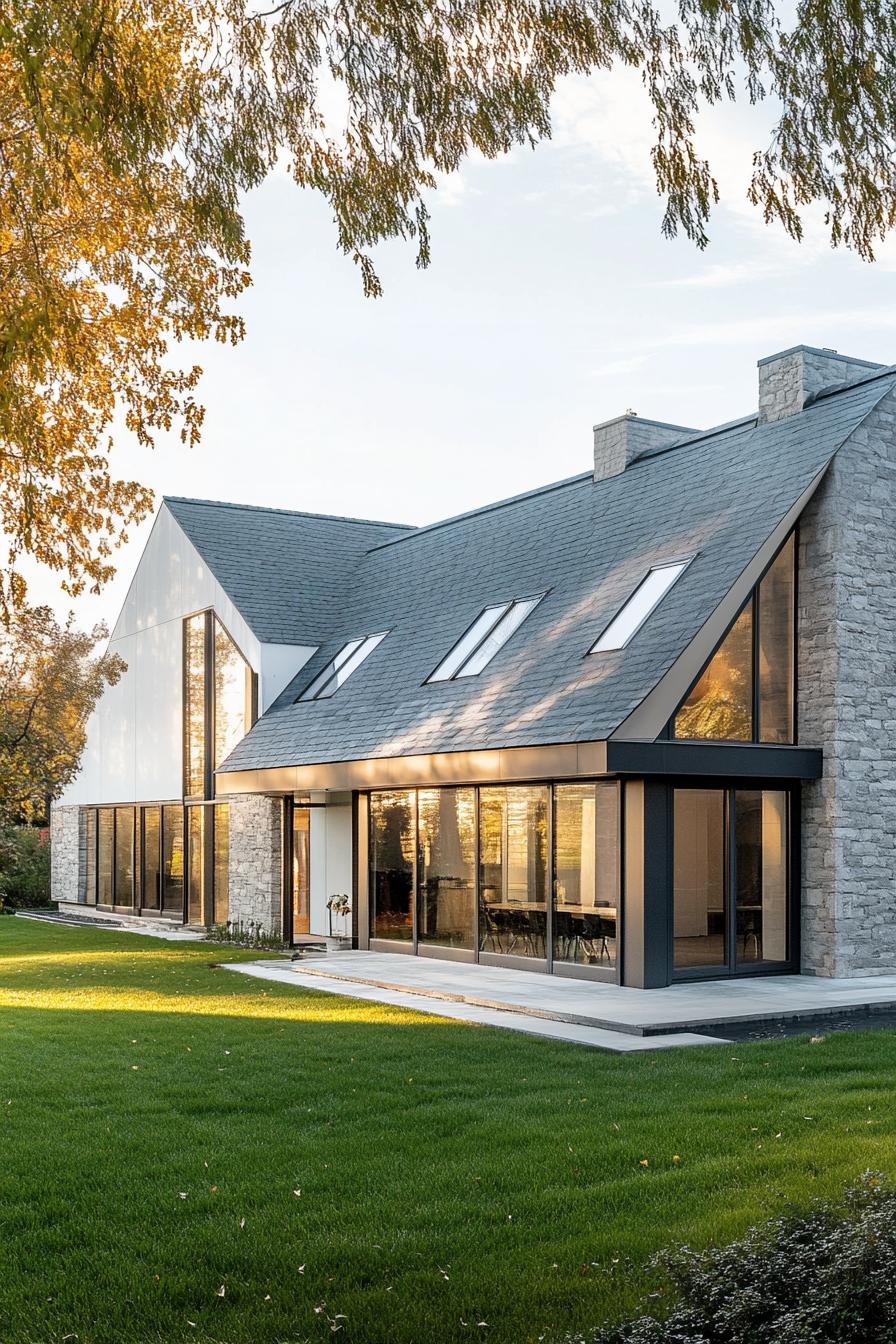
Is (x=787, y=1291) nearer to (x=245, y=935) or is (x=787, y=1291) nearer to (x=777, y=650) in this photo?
(x=777, y=650)

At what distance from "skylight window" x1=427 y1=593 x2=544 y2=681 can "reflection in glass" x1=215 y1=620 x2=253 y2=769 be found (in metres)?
5.32

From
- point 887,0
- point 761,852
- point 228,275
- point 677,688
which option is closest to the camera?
point 887,0

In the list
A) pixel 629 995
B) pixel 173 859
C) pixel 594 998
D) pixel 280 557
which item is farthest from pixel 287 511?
pixel 594 998

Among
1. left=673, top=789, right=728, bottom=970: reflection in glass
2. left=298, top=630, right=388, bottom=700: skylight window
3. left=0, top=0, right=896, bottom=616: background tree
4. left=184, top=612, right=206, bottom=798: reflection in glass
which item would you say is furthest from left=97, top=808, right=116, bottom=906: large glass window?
left=0, top=0, right=896, bottom=616: background tree

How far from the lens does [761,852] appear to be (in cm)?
1532

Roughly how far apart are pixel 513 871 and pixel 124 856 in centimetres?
1411

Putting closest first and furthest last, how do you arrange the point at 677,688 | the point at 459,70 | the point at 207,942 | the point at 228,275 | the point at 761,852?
the point at 459,70 → the point at 228,275 → the point at 677,688 → the point at 761,852 → the point at 207,942

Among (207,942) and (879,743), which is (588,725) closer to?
(879,743)

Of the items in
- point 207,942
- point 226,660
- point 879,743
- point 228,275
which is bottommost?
point 207,942

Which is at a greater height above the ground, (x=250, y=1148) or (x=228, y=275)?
(x=228, y=275)

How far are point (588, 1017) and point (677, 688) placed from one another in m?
3.96

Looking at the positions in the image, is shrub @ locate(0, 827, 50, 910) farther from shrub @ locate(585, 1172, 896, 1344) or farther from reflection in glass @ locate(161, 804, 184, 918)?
shrub @ locate(585, 1172, 896, 1344)

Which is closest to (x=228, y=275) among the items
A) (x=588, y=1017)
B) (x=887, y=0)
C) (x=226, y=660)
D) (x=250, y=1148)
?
(x=887, y=0)

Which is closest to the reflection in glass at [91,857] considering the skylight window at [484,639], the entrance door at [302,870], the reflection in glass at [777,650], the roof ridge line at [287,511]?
the roof ridge line at [287,511]
